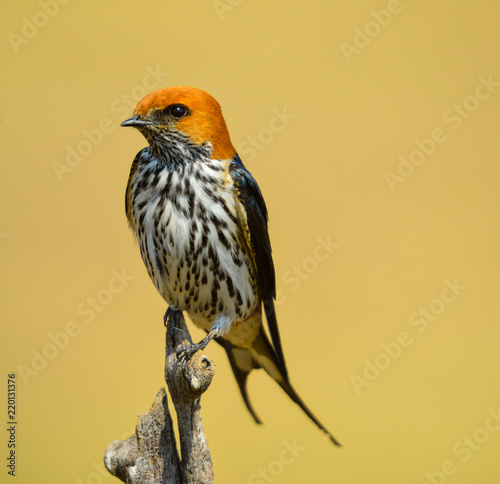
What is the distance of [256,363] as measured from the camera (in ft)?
11.9

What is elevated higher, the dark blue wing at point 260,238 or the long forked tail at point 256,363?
the dark blue wing at point 260,238

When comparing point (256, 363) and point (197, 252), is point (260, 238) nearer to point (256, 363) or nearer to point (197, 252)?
point (197, 252)

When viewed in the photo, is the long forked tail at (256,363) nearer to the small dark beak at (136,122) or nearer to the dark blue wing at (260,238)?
the dark blue wing at (260,238)

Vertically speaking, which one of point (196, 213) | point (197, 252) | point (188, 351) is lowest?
point (188, 351)

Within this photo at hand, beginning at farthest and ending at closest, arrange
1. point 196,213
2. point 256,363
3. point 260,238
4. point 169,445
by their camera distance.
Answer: point 256,363
point 260,238
point 196,213
point 169,445

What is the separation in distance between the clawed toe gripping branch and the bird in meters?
0.18

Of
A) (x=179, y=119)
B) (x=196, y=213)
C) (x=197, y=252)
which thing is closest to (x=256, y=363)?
(x=197, y=252)

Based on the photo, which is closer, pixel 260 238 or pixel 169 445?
pixel 169 445

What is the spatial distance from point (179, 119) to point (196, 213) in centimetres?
44

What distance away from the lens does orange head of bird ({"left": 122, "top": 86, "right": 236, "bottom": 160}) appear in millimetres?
2861

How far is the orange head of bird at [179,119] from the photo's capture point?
286 centimetres

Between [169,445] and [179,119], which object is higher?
[179,119]

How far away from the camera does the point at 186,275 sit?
3.07 meters

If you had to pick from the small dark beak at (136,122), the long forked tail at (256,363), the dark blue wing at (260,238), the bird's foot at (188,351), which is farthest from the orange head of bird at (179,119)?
the long forked tail at (256,363)
